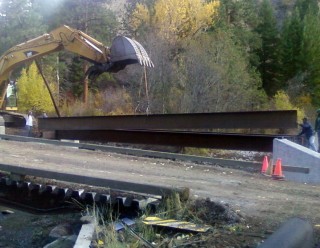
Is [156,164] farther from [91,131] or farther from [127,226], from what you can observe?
[127,226]

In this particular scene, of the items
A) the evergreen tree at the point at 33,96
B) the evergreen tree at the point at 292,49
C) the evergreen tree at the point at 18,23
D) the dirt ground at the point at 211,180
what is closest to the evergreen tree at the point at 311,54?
the evergreen tree at the point at 292,49

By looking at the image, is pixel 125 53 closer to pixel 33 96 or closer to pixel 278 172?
pixel 278 172

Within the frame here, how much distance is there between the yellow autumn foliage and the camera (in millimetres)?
51375

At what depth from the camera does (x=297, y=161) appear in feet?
51.3

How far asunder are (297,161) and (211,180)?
2.70 metres

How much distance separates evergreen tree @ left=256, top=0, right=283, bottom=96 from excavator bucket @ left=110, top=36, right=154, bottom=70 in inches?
1560

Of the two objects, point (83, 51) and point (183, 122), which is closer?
point (183, 122)

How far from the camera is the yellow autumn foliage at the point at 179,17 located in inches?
2023

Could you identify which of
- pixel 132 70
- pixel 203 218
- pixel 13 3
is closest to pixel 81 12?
pixel 13 3

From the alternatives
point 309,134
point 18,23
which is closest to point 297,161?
point 309,134

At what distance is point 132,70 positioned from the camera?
4588 centimetres

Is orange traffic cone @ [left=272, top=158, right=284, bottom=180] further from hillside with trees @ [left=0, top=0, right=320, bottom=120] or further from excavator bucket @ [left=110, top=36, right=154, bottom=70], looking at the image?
hillside with trees @ [left=0, top=0, right=320, bottom=120]

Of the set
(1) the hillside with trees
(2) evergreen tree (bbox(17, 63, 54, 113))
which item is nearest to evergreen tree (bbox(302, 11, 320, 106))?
(1) the hillside with trees

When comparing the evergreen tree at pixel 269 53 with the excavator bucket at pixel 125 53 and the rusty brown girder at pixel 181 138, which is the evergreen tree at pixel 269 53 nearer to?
the rusty brown girder at pixel 181 138
